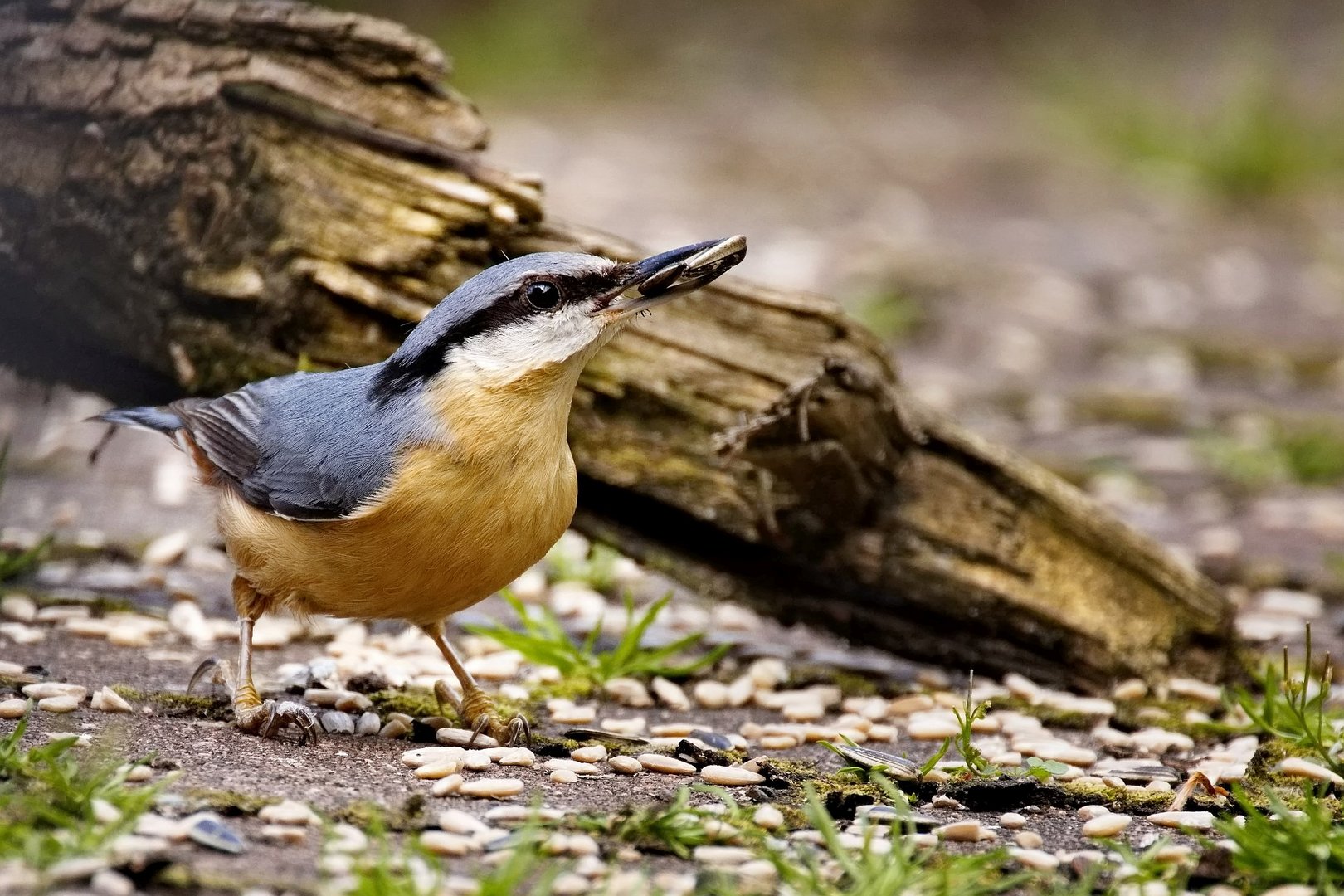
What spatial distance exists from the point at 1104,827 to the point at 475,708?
190 cm

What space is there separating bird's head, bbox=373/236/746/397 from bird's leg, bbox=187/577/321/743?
95 centimetres

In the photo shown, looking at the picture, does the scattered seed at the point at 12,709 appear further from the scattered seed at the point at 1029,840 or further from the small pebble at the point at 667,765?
the scattered seed at the point at 1029,840

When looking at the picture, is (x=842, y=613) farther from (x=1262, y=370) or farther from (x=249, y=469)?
(x=1262, y=370)

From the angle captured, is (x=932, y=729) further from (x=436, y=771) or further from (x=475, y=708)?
(x=436, y=771)

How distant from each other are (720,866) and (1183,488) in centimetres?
539

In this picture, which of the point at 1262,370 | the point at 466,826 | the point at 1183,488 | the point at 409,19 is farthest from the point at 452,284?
the point at 409,19

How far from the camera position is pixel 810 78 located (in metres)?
16.9

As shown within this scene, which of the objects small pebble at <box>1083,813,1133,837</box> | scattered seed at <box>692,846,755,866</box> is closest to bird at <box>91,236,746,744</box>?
scattered seed at <box>692,846,755,866</box>

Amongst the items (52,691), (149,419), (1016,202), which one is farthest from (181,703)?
(1016,202)

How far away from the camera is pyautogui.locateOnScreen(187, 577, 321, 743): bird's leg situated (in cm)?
416

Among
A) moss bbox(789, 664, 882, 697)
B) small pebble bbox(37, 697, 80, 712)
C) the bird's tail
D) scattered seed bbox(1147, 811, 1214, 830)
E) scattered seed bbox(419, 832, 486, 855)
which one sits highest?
the bird's tail

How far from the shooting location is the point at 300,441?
14.2 ft

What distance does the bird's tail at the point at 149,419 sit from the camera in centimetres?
483

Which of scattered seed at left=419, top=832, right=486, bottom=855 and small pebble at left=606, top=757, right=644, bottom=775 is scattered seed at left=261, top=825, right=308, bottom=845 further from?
small pebble at left=606, top=757, right=644, bottom=775
